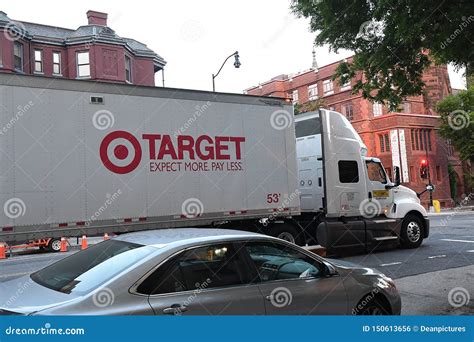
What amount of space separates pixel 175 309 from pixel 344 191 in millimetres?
8906

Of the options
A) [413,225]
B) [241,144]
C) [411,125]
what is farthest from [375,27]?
[411,125]

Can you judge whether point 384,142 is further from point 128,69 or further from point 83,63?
point 83,63

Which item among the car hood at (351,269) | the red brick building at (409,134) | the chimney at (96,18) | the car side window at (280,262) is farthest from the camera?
the red brick building at (409,134)

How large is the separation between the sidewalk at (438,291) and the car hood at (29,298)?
4573 mm

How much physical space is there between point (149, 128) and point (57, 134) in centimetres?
173

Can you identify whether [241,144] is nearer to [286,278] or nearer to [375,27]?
[375,27]

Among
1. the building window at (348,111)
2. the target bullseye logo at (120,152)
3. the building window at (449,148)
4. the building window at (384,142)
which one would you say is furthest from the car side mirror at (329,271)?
the building window at (449,148)

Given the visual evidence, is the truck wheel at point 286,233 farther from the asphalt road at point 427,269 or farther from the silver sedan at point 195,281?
the silver sedan at point 195,281

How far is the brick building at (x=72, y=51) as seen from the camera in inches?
1171

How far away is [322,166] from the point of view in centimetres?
1173

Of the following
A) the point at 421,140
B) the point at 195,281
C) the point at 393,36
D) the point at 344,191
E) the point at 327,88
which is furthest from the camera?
the point at 327,88

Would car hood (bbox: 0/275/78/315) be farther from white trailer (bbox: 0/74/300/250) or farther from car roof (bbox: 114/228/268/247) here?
white trailer (bbox: 0/74/300/250)

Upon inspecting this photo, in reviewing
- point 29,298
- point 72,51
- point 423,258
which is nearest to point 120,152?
point 29,298

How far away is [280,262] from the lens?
4.54 meters
